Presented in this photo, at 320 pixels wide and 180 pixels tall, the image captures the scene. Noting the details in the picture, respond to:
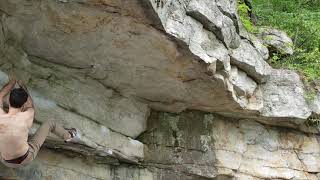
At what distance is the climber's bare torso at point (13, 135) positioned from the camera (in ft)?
16.0

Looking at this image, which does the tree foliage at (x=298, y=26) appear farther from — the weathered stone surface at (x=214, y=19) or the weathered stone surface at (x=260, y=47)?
the weathered stone surface at (x=214, y=19)

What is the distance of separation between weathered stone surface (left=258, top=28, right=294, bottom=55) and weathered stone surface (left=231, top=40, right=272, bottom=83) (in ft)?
3.54

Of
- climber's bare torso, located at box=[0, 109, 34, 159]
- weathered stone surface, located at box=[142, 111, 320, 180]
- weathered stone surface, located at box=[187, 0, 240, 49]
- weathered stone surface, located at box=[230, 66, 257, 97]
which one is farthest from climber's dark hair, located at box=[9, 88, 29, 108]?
weathered stone surface, located at box=[230, 66, 257, 97]

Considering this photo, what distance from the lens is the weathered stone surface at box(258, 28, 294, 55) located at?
8.55 m

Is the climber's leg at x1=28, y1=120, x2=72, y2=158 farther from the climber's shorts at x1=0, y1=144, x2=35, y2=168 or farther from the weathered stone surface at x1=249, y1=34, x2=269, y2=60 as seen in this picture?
the weathered stone surface at x1=249, y1=34, x2=269, y2=60

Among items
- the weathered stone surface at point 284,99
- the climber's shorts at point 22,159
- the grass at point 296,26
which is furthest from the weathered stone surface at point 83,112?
the grass at point 296,26

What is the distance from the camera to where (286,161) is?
311 inches

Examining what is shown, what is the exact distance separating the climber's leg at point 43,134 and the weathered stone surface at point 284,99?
137 inches

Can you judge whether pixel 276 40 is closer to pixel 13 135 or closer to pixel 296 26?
pixel 296 26

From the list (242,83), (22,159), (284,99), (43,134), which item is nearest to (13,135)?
(22,159)

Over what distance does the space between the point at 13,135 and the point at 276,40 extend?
18.1 ft

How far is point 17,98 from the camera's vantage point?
4.91 meters

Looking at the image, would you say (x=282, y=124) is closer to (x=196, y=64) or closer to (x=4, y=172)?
(x=196, y=64)

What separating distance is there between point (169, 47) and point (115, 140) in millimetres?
1940
